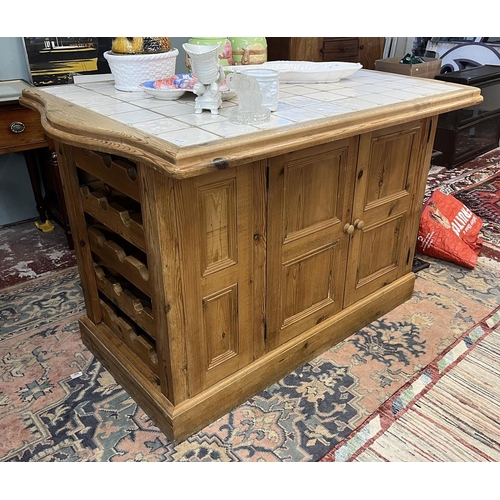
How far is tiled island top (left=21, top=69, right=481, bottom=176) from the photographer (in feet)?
4.08

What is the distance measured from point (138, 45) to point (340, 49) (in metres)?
2.86

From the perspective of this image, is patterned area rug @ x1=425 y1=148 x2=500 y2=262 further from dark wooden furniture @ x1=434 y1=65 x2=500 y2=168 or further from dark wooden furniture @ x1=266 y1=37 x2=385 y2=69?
dark wooden furniture @ x1=266 y1=37 x2=385 y2=69

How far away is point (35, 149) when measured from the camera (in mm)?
2830

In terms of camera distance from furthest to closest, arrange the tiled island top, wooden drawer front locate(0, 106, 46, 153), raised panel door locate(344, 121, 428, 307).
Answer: wooden drawer front locate(0, 106, 46, 153)
raised panel door locate(344, 121, 428, 307)
the tiled island top

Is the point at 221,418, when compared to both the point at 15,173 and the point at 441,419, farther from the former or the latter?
the point at 15,173

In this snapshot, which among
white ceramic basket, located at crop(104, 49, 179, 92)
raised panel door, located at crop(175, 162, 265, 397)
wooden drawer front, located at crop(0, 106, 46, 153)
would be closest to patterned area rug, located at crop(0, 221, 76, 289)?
wooden drawer front, located at crop(0, 106, 46, 153)

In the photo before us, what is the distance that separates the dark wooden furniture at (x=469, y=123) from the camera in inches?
156

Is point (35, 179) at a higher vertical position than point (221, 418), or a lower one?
higher

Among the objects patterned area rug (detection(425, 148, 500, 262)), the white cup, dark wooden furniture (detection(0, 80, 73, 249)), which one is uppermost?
the white cup

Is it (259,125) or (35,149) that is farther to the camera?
(35,149)

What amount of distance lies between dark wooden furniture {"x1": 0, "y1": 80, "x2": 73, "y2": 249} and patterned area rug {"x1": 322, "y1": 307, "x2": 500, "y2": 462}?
193 cm

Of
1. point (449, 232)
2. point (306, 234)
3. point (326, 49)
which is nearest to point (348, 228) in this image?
point (306, 234)

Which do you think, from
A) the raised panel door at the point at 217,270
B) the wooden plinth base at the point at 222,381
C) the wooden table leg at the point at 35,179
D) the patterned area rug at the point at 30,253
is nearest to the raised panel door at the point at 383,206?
the wooden plinth base at the point at 222,381

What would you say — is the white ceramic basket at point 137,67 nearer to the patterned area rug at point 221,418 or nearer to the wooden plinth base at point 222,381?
the wooden plinth base at point 222,381
